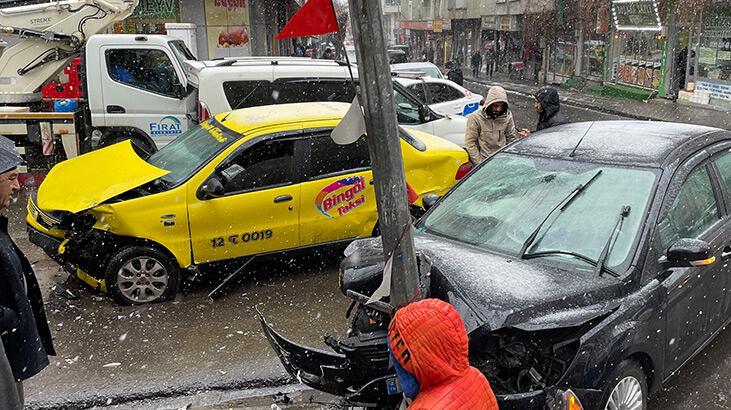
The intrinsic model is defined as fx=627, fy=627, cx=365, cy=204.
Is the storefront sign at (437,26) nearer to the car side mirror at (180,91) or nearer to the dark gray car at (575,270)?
the car side mirror at (180,91)

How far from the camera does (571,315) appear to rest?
3.06 metres

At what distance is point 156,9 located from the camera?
20.4m

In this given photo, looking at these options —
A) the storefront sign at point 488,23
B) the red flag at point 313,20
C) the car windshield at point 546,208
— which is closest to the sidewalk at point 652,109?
the storefront sign at point 488,23

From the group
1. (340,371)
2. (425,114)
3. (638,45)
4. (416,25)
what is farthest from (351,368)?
(416,25)

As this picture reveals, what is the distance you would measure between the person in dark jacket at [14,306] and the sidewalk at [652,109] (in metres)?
17.7

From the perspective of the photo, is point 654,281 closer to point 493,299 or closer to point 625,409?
point 625,409

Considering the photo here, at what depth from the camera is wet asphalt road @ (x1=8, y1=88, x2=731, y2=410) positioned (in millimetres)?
4285

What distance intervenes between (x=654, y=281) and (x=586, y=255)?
1.23 ft

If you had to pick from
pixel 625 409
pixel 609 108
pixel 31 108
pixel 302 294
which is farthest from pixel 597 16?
pixel 625 409

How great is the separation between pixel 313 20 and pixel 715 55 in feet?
72.0

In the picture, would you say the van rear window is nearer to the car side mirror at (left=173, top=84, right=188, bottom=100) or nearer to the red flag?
the car side mirror at (left=173, top=84, right=188, bottom=100)

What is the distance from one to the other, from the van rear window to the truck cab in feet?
4.69

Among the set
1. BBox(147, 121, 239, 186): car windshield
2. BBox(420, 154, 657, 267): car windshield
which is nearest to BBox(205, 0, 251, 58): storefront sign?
BBox(147, 121, 239, 186): car windshield

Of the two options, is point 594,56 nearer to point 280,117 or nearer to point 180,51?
point 180,51
